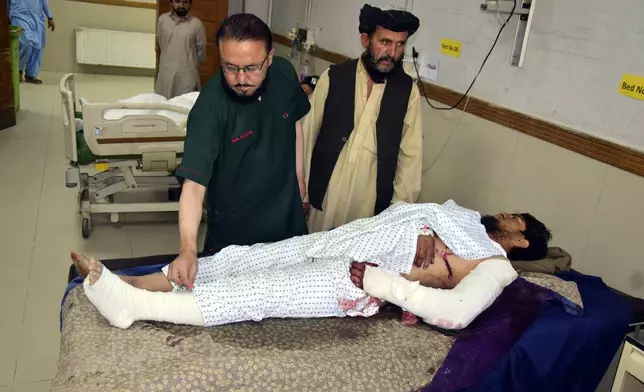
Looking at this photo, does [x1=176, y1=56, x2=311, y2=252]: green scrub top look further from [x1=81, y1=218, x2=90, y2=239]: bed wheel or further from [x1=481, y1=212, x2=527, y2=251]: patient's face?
[x1=81, y1=218, x2=90, y2=239]: bed wheel

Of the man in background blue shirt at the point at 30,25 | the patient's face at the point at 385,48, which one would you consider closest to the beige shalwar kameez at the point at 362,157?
the patient's face at the point at 385,48

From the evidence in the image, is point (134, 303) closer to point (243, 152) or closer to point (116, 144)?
point (243, 152)

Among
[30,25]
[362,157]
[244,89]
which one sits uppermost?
[244,89]

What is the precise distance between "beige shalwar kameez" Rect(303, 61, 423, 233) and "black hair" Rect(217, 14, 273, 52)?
0.78 m

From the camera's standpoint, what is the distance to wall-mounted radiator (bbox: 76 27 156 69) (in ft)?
26.6

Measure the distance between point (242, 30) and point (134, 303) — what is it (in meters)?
0.80

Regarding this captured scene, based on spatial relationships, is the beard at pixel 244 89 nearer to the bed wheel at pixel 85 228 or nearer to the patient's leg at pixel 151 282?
the patient's leg at pixel 151 282

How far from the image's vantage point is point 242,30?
1619mm

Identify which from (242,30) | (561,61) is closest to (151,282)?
(242,30)

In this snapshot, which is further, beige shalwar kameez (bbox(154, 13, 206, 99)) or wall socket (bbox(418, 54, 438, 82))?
beige shalwar kameez (bbox(154, 13, 206, 99))

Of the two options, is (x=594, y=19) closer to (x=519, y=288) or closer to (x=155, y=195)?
(x=519, y=288)

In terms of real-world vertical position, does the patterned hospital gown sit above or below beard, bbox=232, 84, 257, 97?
below

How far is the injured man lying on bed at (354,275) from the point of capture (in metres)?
1.60

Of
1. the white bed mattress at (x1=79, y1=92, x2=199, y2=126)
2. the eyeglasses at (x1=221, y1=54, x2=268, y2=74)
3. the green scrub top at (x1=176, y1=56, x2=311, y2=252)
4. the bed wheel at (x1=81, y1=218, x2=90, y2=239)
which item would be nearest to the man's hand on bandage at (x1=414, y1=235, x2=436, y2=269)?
the green scrub top at (x1=176, y1=56, x2=311, y2=252)
